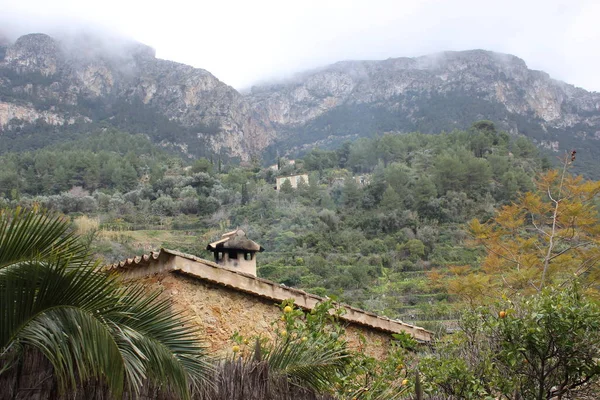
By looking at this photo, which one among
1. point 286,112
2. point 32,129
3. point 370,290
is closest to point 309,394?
point 370,290

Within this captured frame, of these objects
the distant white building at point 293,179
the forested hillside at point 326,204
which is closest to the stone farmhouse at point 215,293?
the forested hillside at point 326,204

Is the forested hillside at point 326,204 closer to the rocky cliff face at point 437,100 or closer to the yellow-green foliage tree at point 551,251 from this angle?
the yellow-green foliage tree at point 551,251

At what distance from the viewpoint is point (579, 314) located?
183 inches

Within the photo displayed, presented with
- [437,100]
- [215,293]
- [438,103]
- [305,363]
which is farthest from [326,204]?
[437,100]

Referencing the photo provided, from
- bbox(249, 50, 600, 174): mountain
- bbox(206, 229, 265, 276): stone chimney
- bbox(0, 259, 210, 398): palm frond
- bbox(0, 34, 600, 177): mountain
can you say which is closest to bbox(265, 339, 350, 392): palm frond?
bbox(0, 259, 210, 398): palm frond

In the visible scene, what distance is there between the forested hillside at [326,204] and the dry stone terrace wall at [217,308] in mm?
18485

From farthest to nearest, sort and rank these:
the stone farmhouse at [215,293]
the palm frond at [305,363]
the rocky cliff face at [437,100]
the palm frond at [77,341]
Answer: the rocky cliff face at [437,100], the stone farmhouse at [215,293], the palm frond at [305,363], the palm frond at [77,341]

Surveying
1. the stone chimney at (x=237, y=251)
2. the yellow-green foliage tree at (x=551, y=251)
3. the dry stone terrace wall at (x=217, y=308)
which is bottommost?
the yellow-green foliage tree at (x=551, y=251)

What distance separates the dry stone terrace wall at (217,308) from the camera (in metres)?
6.05

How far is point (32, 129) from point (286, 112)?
69.8 m

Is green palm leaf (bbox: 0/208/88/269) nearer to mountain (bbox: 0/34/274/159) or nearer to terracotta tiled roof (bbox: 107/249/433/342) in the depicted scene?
terracotta tiled roof (bbox: 107/249/433/342)

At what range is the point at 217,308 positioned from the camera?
249 inches

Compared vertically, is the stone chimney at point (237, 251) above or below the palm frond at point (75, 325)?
below

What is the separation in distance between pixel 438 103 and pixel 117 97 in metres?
55.6
